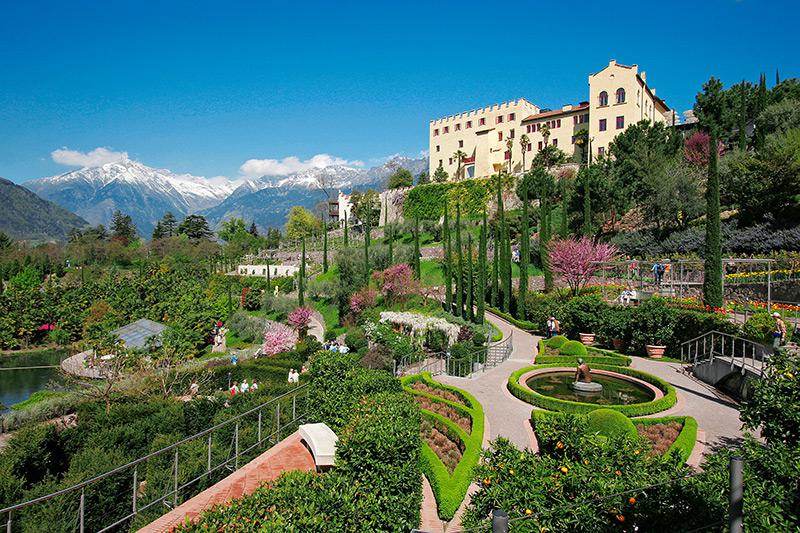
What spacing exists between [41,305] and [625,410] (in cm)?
4715

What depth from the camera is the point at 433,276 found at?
135 ft

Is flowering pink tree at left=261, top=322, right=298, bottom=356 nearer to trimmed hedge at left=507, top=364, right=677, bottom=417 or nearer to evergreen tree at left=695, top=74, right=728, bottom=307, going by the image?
trimmed hedge at left=507, top=364, right=677, bottom=417

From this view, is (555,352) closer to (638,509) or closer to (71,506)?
(638,509)

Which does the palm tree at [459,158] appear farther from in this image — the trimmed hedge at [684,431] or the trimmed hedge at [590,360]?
the trimmed hedge at [684,431]

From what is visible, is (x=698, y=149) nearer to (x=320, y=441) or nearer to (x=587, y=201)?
(x=587, y=201)

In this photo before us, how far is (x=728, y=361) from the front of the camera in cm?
1428

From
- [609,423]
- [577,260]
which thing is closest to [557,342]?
[577,260]

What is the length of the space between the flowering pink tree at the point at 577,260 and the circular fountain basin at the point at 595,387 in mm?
13008

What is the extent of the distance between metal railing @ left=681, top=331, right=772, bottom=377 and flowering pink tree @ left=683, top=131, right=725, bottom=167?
29.0 m

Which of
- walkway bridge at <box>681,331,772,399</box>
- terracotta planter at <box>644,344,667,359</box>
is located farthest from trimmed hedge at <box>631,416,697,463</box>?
terracotta planter at <box>644,344,667,359</box>

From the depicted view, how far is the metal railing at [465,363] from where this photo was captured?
61.3 ft

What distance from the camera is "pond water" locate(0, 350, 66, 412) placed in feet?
87.9

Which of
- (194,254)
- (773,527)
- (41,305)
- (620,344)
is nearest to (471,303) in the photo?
(620,344)

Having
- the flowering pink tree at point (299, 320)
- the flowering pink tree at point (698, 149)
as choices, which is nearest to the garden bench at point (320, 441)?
the flowering pink tree at point (299, 320)
